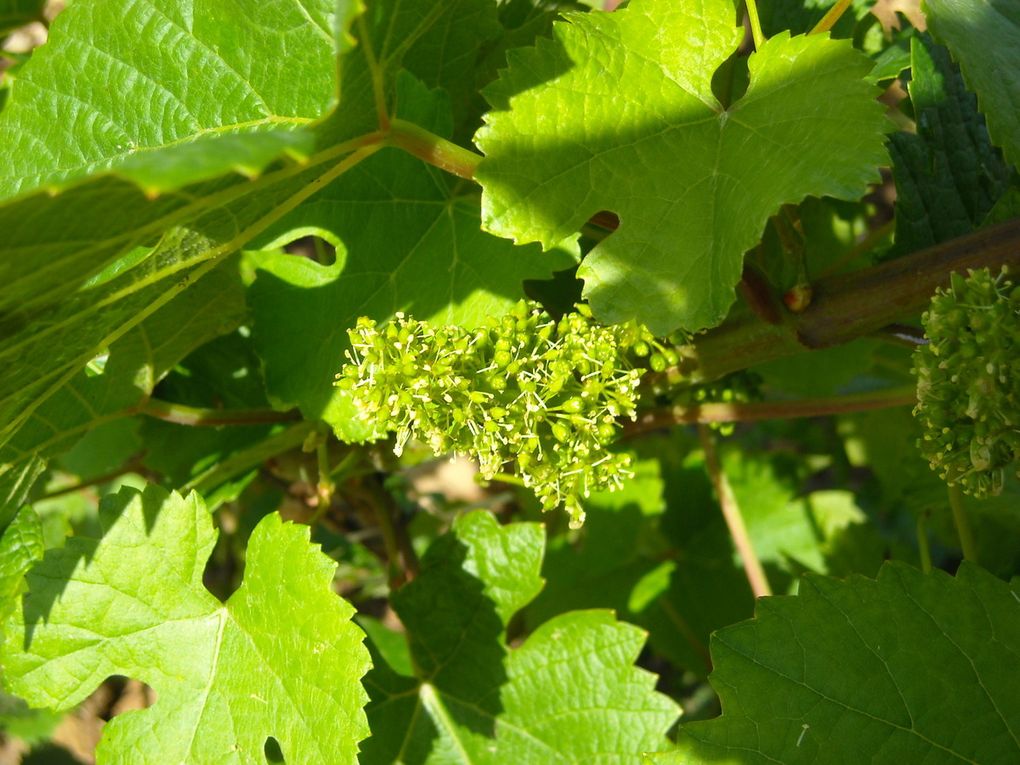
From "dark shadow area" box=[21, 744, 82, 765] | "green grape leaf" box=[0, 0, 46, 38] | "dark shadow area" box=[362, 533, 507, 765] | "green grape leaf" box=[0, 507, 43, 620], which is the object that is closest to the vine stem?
"dark shadow area" box=[362, 533, 507, 765]

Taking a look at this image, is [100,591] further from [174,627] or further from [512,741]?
[512,741]

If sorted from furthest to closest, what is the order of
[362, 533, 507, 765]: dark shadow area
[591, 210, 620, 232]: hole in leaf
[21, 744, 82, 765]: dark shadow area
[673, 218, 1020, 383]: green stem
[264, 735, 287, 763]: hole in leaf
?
1. [21, 744, 82, 765]: dark shadow area
2. [264, 735, 287, 763]: hole in leaf
3. [362, 533, 507, 765]: dark shadow area
4. [591, 210, 620, 232]: hole in leaf
5. [673, 218, 1020, 383]: green stem

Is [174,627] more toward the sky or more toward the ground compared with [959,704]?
more toward the ground

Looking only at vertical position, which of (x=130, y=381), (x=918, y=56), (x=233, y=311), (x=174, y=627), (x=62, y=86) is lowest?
(x=174, y=627)

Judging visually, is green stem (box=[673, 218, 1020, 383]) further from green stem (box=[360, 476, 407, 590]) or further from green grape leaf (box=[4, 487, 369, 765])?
green stem (box=[360, 476, 407, 590])

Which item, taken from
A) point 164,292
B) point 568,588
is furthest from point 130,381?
point 568,588

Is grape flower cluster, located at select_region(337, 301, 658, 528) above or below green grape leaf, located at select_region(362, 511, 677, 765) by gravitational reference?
above

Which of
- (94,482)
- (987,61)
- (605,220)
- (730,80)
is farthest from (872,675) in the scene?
(94,482)
